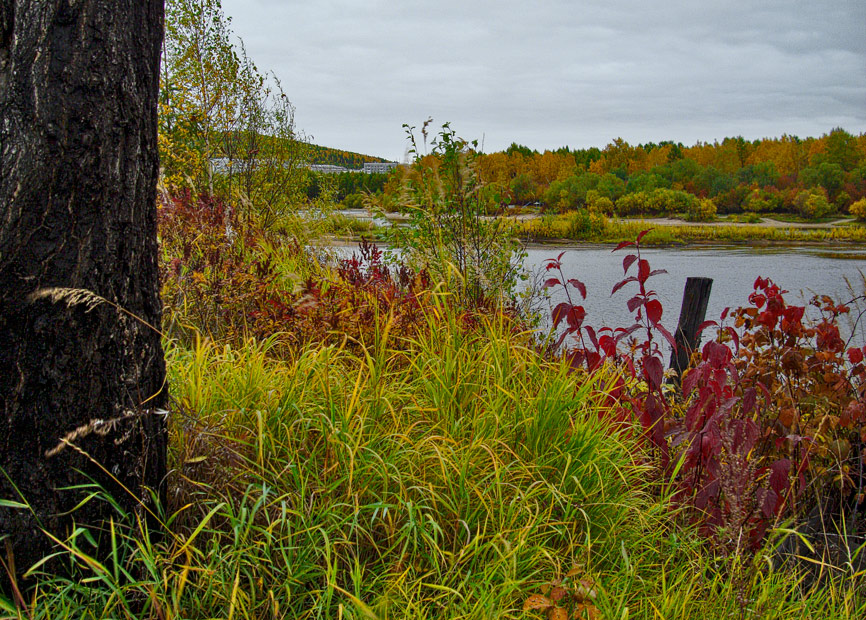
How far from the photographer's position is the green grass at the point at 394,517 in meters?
1.60

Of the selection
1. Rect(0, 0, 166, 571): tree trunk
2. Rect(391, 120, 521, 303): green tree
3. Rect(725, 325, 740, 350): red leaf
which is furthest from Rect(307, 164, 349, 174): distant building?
Rect(0, 0, 166, 571): tree trunk

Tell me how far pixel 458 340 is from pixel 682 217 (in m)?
35.4

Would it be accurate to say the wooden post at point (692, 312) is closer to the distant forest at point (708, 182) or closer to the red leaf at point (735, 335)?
the red leaf at point (735, 335)

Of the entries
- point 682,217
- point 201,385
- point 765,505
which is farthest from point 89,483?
point 682,217

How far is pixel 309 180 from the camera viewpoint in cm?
1058

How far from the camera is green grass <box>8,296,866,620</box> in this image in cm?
160

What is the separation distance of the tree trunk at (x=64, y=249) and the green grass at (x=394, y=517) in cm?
22

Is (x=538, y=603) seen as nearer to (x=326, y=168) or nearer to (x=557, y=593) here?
(x=557, y=593)

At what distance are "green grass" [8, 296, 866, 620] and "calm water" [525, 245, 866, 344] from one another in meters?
4.15

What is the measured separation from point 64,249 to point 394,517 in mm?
1284

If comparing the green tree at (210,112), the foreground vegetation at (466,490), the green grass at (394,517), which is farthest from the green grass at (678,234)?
the green grass at (394,517)

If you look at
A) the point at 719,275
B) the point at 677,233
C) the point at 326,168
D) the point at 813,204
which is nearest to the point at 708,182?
the point at 813,204

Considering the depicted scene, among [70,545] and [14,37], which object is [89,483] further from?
[14,37]

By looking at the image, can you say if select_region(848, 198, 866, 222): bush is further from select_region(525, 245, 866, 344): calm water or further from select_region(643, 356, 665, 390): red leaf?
select_region(643, 356, 665, 390): red leaf
